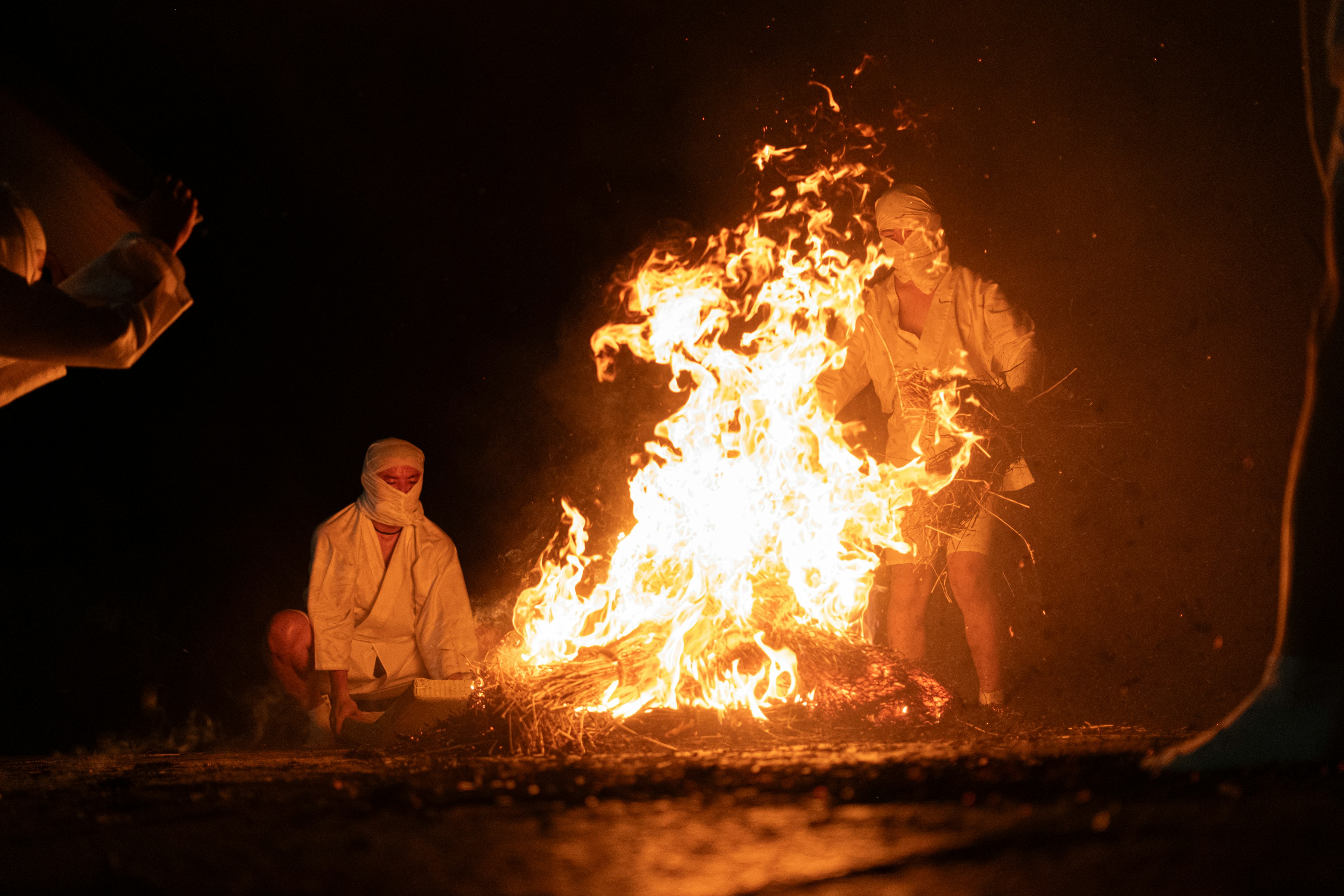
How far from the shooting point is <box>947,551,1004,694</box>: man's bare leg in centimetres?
466

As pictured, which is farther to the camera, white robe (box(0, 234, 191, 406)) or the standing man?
the standing man

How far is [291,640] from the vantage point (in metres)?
5.56

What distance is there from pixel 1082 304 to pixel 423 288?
4.28 m

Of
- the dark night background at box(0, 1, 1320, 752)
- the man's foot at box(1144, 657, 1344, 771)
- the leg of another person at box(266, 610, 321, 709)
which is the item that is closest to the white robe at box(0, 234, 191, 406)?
the man's foot at box(1144, 657, 1344, 771)

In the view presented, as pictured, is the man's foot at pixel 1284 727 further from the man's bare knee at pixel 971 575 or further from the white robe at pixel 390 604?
the white robe at pixel 390 604

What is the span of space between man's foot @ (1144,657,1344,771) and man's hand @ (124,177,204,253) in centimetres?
282

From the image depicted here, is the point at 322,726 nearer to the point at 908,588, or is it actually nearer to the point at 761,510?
the point at 761,510

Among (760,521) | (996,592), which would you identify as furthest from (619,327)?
(996,592)

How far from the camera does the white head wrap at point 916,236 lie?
4832 millimetres

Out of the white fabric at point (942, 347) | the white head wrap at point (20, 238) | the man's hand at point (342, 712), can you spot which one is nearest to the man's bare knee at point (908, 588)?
the white fabric at point (942, 347)

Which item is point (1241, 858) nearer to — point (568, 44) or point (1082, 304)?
point (1082, 304)

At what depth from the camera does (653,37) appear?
6594 mm

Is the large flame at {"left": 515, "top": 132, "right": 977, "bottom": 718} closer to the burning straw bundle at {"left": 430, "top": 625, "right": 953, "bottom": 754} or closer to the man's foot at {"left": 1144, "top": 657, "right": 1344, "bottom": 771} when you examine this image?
the burning straw bundle at {"left": 430, "top": 625, "right": 953, "bottom": 754}

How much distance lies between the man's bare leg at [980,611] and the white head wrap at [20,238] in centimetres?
376
